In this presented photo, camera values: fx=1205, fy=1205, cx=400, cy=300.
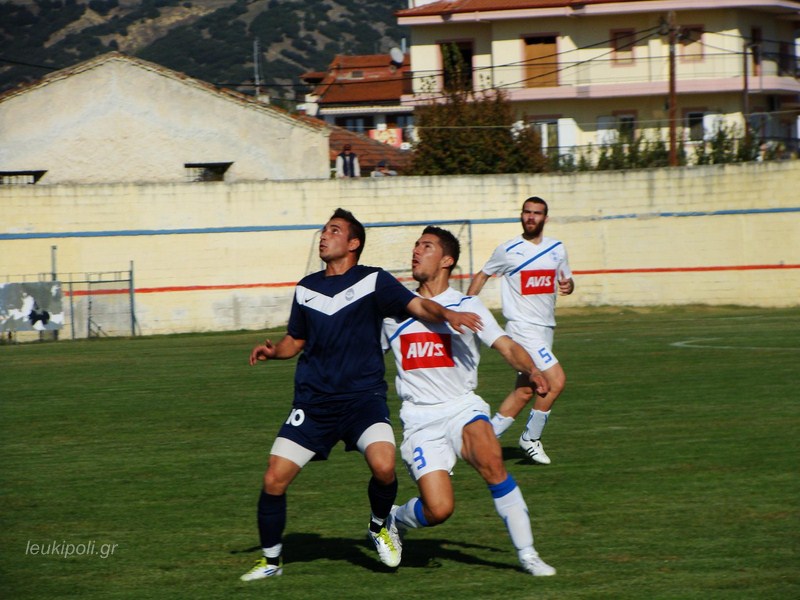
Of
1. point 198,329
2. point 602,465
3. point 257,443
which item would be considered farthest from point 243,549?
point 198,329

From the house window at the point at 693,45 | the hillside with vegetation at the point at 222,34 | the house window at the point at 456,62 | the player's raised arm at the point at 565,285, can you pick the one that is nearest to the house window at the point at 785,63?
the house window at the point at 693,45

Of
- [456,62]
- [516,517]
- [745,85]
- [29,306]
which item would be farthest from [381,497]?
[456,62]

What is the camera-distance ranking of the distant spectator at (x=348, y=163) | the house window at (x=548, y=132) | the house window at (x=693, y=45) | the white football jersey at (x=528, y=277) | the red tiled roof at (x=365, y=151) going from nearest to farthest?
the white football jersey at (x=528, y=277), the distant spectator at (x=348, y=163), the red tiled roof at (x=365, y=151), the house window at (x=548, y=132), the house window at (x=693, y=45)

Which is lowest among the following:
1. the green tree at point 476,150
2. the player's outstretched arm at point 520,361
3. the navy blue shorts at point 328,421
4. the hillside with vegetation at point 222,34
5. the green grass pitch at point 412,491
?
the green grass pitch at point 412,491

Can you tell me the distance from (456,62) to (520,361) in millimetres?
49177

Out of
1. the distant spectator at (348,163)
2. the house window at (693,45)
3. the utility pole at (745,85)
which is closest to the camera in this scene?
the distant spectator at (348,163)

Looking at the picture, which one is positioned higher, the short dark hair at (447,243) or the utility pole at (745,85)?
the utility pole at (745,85)

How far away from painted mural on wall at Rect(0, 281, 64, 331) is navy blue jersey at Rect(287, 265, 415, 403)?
76.9 ft

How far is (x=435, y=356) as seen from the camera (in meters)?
7.16

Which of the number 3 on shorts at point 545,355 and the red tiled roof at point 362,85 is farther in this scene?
the red tiled roof at point 362,85

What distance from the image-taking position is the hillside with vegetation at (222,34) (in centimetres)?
14238

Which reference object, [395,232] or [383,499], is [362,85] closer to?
[395,232]

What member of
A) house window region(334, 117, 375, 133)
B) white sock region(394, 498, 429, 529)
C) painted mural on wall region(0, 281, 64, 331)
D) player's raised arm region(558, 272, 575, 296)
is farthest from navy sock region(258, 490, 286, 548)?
house window region(334, 117, 375, 133)

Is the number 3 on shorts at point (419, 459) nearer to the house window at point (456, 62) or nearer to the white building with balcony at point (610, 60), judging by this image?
the house window at point (456, 62)
